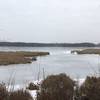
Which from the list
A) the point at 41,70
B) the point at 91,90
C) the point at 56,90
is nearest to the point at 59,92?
the point at 56,90

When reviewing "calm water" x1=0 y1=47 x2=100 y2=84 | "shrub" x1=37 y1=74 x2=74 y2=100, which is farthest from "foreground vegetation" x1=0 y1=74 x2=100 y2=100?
"calm water" x1=0 y1=47 x2=100 y2=84

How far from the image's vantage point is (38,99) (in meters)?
7.90

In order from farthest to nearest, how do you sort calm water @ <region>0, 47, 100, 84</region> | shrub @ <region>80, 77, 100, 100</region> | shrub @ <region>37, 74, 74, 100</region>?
calm water @ <region>0, 47, 100, 84</region> → shrub @ <region>80, 77, 100, 100</region> → shrub @ <region>37, 74, 74, 100</region>

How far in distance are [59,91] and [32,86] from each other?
236 inches

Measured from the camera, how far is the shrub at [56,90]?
7926mm

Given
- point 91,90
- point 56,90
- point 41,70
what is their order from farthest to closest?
point 41,70 < point 91,90 < point 56,90

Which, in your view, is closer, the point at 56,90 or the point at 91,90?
the point at 56,90

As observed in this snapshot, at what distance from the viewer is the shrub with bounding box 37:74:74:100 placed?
7926 mm

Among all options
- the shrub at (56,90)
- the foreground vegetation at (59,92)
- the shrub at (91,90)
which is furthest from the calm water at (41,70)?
the shrub at (91,90)

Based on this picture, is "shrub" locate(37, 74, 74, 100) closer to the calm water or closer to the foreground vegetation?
the foreground vegetation

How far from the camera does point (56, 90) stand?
8.45 m

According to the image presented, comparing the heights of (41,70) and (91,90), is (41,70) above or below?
A: below

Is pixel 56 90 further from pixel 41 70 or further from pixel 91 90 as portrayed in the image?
pixel 41 70

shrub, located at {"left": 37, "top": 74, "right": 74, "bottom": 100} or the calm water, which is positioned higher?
shrub, located at {"left": 37, "top": 74, "right": 74, "bottom": 100}
